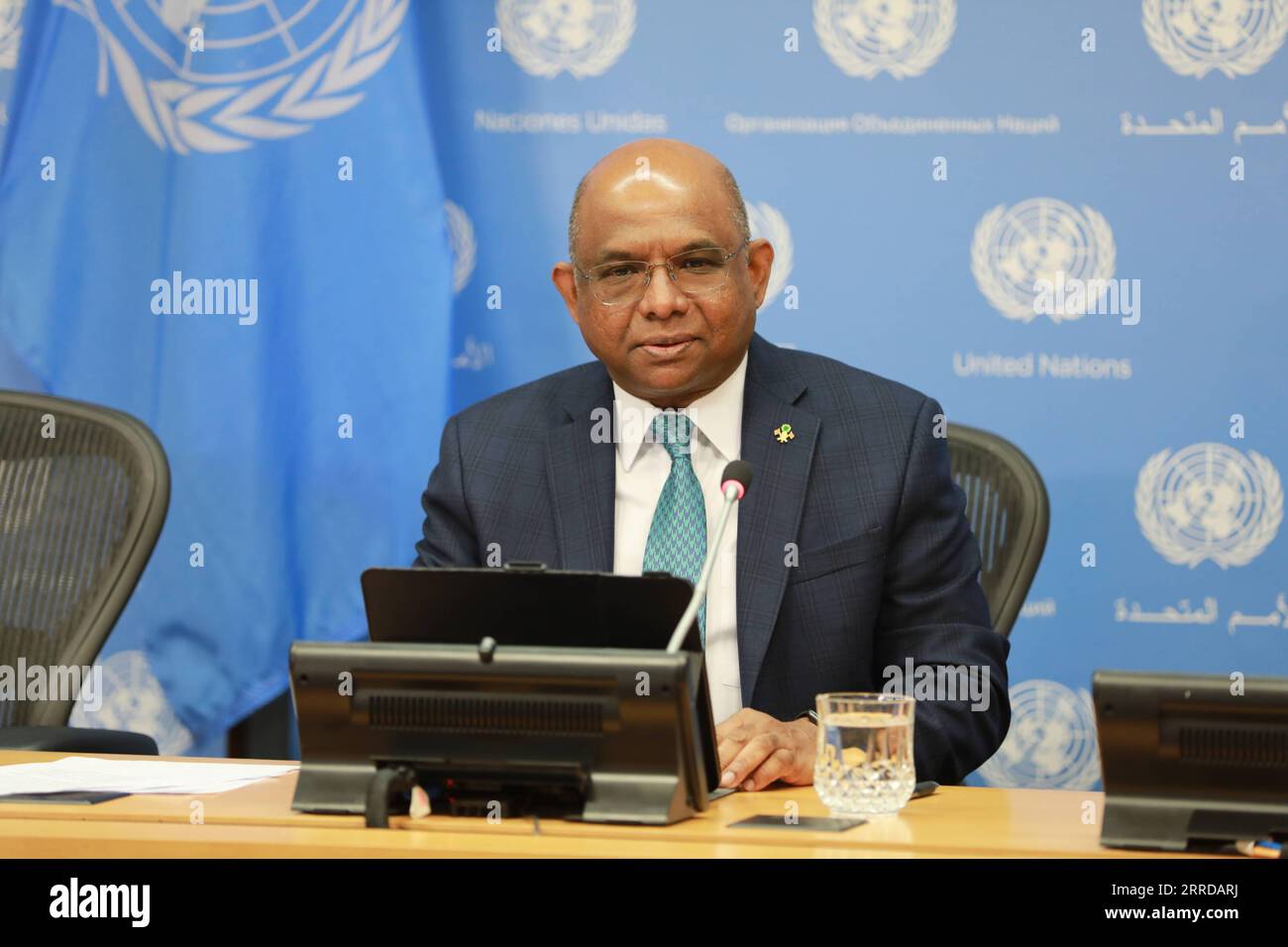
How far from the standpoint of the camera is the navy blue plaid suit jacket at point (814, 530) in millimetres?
2756

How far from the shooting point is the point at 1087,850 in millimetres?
1806

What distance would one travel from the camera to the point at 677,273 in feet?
9.45

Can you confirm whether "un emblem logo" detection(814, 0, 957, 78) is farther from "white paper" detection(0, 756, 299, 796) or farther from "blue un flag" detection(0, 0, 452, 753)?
"white paper" detection(0, 756, 299, 796)

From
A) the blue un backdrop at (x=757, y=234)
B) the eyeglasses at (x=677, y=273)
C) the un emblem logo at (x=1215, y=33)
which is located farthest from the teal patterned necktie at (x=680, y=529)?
the un emblem logo at (x=1215, y=33)

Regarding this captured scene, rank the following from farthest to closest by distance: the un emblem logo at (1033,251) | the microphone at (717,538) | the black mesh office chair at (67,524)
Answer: the un emblem logo at (1033,251), the black mesh office chair at (67,524), the microphone at (717,538)

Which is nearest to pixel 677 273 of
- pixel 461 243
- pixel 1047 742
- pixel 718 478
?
pixel 718 478

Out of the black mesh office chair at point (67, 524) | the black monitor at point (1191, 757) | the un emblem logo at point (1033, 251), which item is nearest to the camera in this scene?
the black monitor at point (1191, 757)

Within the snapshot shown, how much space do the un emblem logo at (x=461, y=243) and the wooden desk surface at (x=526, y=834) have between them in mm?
2266

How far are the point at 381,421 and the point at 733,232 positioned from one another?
4.66 feet

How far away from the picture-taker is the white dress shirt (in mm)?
2781

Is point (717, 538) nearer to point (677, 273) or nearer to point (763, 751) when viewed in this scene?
point (763, 751)

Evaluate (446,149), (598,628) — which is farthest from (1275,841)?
(446,149)

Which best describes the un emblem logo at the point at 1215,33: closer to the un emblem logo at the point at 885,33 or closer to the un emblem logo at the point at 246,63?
the un emblem logo at the point at 885,33

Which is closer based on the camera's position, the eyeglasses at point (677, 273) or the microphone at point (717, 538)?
the microphone at point (717, 538)
